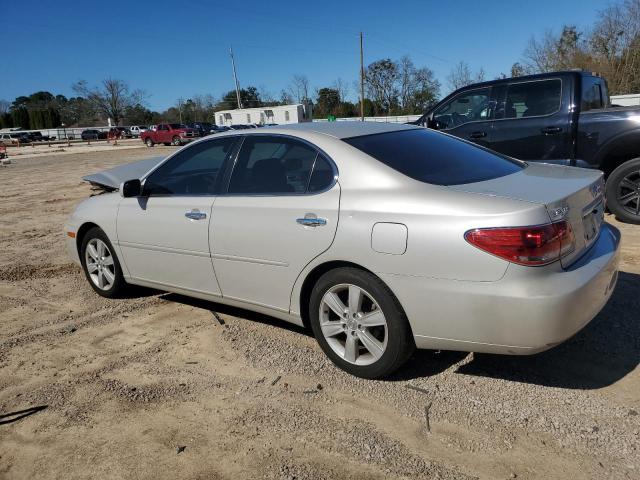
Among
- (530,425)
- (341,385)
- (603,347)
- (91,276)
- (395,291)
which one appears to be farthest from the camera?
(91,276)

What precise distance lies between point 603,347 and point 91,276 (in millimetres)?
4484

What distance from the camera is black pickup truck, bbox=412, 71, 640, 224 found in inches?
257

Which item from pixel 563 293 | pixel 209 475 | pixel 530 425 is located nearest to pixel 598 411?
pixel 530 425

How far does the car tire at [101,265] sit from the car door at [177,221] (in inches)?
10.6

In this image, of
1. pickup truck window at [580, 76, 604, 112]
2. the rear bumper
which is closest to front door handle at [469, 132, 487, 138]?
pickup truck window at [580, 76, 604, 112]

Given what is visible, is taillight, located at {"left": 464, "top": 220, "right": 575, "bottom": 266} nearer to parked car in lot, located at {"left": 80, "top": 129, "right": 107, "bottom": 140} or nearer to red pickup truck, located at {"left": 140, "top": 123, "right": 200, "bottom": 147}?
red pickup truck, located at {"left": 140, "top": 123, "right": 200, "bottom": 147}

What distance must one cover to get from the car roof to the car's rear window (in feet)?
0.25

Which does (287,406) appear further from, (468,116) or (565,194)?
(468,116)

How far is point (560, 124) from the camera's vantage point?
6840mm

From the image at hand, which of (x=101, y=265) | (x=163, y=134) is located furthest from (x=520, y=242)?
(x=163, y=134)

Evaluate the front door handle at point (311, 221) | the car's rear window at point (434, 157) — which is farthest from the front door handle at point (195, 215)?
the car's rear window at point (434, 157)

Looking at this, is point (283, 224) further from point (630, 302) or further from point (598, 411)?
point (630, 302)

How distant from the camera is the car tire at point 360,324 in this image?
298 centimetres

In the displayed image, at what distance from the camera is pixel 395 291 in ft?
9.53
